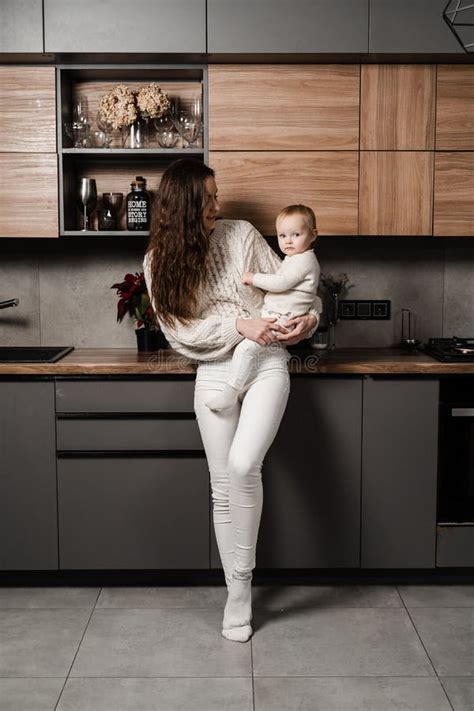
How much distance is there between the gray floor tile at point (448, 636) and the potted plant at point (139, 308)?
1.55 meters

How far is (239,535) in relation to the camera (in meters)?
2.69

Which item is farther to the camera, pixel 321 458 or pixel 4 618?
pixel 321 458

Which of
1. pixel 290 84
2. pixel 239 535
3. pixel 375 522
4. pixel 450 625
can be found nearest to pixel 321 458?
pixel 375 522

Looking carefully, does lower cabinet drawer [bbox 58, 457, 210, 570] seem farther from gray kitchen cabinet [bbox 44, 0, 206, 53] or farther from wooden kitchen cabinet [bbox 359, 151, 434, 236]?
gray kitchen cabinet [bbox 44, 0, 206, 53]

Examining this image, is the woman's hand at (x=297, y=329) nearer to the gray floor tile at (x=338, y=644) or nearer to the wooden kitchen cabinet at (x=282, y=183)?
the wooden kitchen cabinet at (x=282, y=183)

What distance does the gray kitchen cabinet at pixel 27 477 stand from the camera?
306 centimetres

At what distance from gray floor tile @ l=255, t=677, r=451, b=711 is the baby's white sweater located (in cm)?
121

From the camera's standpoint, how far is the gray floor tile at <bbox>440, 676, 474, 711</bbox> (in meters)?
2.29

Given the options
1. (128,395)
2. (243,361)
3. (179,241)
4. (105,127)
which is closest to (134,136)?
(105,127)

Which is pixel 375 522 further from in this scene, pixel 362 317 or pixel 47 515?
pixel 47 515

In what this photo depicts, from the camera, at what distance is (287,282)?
2.71 meters

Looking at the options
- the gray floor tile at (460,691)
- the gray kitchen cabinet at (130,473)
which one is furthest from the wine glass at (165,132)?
the gray floor tile at (460,691)

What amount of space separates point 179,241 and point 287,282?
397 millimetres

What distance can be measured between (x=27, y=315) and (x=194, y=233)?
1.28 meters
